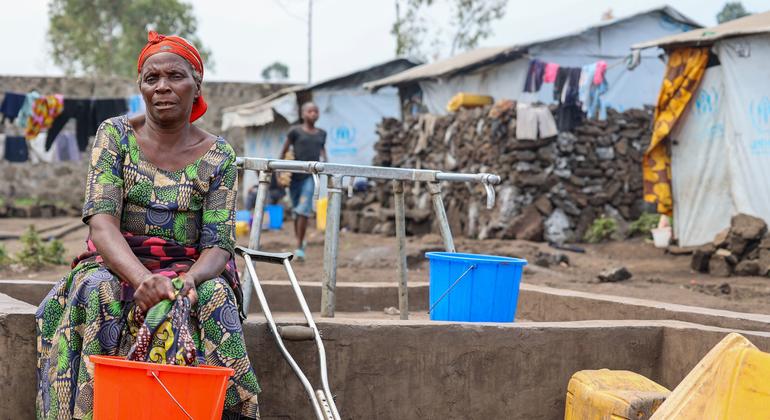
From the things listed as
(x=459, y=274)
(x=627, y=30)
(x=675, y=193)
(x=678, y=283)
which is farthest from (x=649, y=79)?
(x=459, y=274)

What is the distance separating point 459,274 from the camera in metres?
4.07

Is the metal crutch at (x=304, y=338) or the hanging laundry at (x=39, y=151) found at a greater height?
the hanging laundry at (x=39, y=151)

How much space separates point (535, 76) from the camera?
13.1 metres

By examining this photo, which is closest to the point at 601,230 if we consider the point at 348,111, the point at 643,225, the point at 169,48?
the point at 643,225

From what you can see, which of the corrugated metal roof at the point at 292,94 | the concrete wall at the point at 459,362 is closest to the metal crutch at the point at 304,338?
the concrete wall at the point at 459,362

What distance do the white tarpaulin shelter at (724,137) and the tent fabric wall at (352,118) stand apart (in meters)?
8.42

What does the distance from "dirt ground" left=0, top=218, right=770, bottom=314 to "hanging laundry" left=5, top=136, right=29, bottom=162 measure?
284 inches

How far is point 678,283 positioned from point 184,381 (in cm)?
775

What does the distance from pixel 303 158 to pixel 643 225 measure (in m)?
5.30

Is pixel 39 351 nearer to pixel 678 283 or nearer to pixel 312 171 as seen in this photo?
pixel 312 171

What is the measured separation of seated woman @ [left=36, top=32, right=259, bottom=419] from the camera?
2.85 metres

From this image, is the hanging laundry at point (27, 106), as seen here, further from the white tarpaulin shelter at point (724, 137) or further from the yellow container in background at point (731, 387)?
the yellow container in background at point (731, 387)

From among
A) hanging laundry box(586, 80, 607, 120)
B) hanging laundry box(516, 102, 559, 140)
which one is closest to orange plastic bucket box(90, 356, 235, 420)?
hanging laundry box(516, 102, 559, 140)

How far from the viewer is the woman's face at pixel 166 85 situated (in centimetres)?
316
